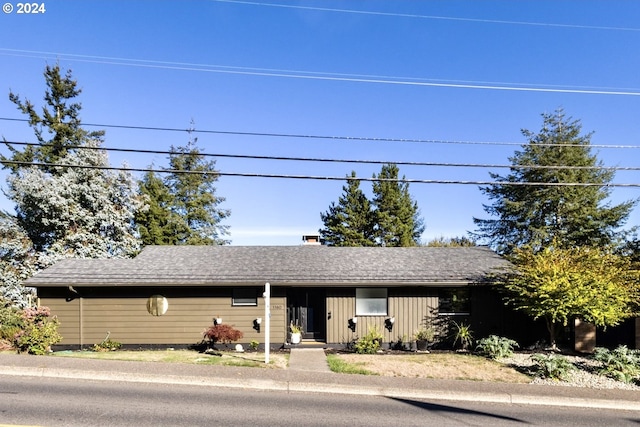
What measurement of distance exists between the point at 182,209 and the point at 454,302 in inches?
1105

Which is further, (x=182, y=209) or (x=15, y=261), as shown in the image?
(x=182, y=209)

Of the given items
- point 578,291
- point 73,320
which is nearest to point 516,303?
point 578,291

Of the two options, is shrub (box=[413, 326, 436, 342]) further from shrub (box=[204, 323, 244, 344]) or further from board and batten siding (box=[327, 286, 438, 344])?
shrub (box=[204, 323, 244, 344])

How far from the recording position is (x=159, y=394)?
9.04 meters

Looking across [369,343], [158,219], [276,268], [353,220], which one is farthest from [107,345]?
[353,220]

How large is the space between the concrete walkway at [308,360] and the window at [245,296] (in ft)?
8.17

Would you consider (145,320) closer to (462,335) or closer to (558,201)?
(462,335)

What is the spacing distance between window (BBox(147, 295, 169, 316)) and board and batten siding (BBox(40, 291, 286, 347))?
0.13 meters

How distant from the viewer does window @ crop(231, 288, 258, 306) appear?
16.2 metres

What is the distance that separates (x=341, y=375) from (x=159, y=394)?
462 centimetres

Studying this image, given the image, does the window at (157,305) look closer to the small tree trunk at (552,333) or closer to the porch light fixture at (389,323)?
the porch light fixture at (389,323)

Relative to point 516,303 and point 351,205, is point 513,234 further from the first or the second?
point 516,303

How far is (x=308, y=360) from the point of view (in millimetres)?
13281

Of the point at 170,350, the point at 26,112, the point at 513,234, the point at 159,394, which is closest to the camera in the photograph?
the point at 159,394
